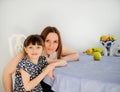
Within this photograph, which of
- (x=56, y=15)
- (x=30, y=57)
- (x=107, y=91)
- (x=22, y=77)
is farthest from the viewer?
(x=56, y=15)

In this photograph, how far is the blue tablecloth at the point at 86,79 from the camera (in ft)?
3.99

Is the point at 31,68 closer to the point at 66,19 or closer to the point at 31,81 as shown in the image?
the point at 31,81

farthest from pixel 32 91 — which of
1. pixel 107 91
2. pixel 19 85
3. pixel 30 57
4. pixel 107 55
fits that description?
pixel 107 55

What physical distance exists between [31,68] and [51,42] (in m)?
0.36

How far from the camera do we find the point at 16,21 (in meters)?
2.68

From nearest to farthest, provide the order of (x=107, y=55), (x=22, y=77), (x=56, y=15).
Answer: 1. (x=22, y=77)
2. (x=107, y=55)
3. (x=56, y=15)

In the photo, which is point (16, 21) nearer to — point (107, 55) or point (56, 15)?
point (56, 15)

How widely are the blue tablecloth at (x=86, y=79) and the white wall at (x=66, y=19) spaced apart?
93cm

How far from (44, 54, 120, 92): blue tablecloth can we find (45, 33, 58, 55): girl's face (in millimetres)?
311

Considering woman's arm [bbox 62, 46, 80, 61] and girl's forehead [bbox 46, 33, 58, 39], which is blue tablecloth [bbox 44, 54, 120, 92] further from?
girl's forehead [bbox 46, 33, 58, 39]

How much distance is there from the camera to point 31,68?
1612 mm

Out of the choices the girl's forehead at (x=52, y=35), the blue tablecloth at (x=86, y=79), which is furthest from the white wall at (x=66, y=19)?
the blue tablecloth at (x=86, y=79)

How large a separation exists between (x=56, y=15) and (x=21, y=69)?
1192 mm

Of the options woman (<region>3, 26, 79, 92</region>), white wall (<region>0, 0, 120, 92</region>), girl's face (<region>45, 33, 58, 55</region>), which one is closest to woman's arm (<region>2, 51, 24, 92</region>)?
woman (<region>3, 26, 79, 92</region>)
